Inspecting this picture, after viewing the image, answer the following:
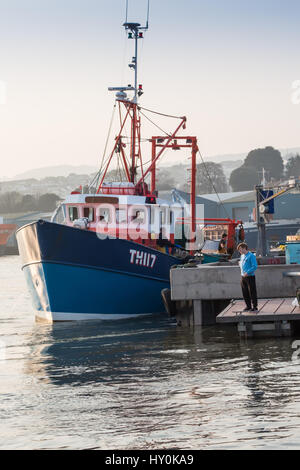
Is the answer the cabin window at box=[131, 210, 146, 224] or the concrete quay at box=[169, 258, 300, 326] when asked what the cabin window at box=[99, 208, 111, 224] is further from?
the concrete quay at box=[169, 258, 300, 326]

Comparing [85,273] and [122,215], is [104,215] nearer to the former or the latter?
[122,215]

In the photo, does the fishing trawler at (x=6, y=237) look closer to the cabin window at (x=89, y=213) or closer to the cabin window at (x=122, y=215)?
the cabin window at (x=89, y=213)

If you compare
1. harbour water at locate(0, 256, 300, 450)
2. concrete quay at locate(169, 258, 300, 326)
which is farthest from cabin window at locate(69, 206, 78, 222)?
concrete quay at locate(169, 258, 300, 326)

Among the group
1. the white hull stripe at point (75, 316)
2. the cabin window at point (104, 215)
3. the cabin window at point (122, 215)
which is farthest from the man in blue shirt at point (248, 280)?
the cabin window at point (104, 215)

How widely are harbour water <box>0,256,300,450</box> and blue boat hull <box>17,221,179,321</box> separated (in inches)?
88.0

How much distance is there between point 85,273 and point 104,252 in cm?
79

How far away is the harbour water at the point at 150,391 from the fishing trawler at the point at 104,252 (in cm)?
227

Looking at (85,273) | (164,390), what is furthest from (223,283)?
(164,390)

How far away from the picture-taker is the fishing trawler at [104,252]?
21.2 meters

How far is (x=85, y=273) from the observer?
2134 cm

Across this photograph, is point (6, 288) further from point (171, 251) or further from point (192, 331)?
point (192, 331)

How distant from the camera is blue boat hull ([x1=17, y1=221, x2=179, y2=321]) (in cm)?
2116
